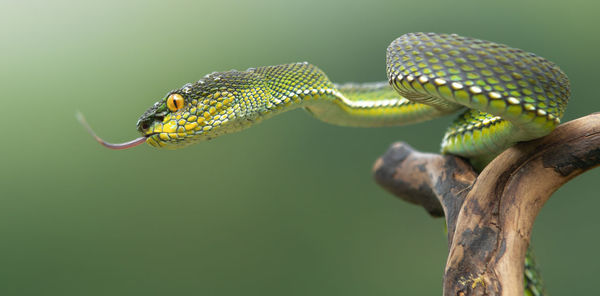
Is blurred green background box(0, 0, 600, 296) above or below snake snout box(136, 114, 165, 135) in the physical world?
below

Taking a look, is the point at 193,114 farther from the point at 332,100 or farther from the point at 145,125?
the point at 332,100

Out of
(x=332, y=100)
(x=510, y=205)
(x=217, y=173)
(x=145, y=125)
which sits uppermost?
(x=145, y=125)

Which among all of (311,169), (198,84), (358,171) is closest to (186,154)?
(311,169)

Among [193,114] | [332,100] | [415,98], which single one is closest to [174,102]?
[193,114]

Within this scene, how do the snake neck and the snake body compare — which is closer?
the snake body

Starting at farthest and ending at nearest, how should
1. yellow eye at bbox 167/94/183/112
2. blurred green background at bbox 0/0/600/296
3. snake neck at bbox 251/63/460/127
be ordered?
1. blurred green background at bbox 0/0/600/296
2. snake neck at bbox 251/63/460/127
3. yellow eye at bbox 167/94/183/112

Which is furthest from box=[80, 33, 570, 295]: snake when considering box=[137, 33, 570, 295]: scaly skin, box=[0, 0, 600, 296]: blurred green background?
box=[0, 0, 600, 296]: blurred green background

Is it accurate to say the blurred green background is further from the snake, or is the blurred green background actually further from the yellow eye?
the yellow eye
